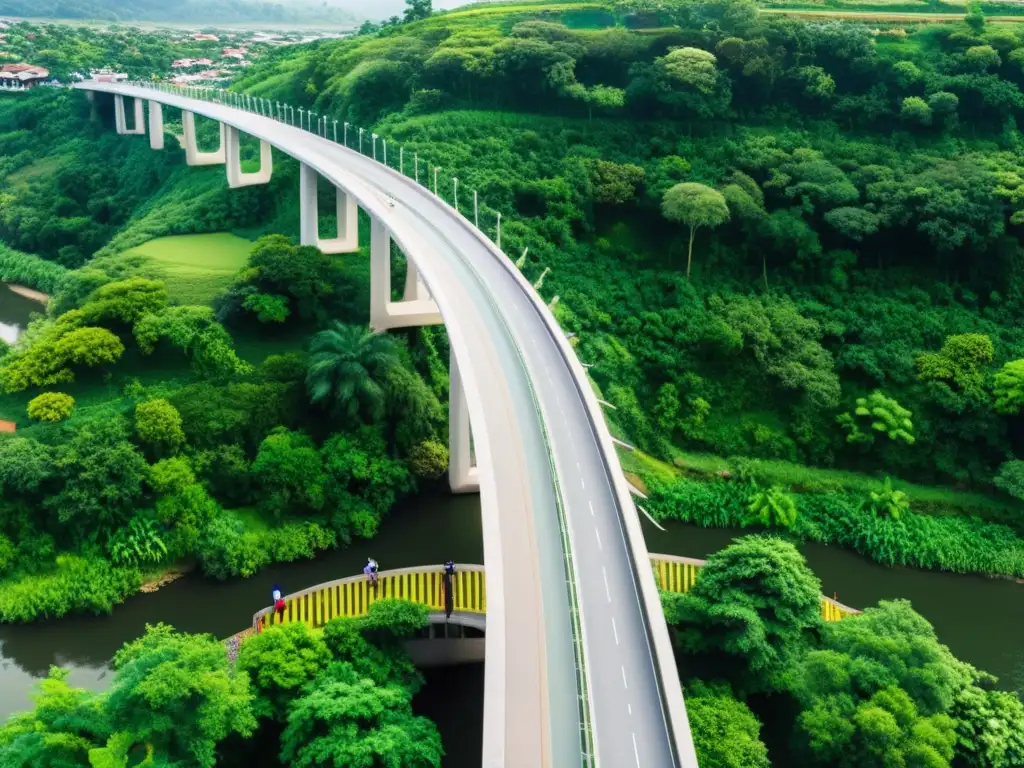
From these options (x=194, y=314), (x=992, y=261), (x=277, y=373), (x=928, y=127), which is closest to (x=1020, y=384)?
(x=992, y=261)

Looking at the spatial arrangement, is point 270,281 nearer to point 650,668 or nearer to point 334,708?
point 334,708

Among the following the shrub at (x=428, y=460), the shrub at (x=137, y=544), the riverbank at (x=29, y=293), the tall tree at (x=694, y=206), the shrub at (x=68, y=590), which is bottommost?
the shrub at (x=68, y=590)

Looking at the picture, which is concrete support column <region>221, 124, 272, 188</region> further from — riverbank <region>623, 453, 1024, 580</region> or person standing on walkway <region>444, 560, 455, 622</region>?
person standing on walkway <region>444, 560, 455, 622</region>

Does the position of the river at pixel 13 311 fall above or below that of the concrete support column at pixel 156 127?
below

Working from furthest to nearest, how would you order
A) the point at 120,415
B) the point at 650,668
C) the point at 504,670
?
the point at 120,415 → the point at 650,668 → the point at 504,670

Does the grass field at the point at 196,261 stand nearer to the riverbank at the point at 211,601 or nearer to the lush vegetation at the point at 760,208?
the lush vegetation at the point at 760,208

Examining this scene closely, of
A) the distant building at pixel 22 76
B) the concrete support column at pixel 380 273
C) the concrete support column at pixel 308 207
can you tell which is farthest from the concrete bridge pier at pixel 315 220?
the distant building at pixel 22 76
